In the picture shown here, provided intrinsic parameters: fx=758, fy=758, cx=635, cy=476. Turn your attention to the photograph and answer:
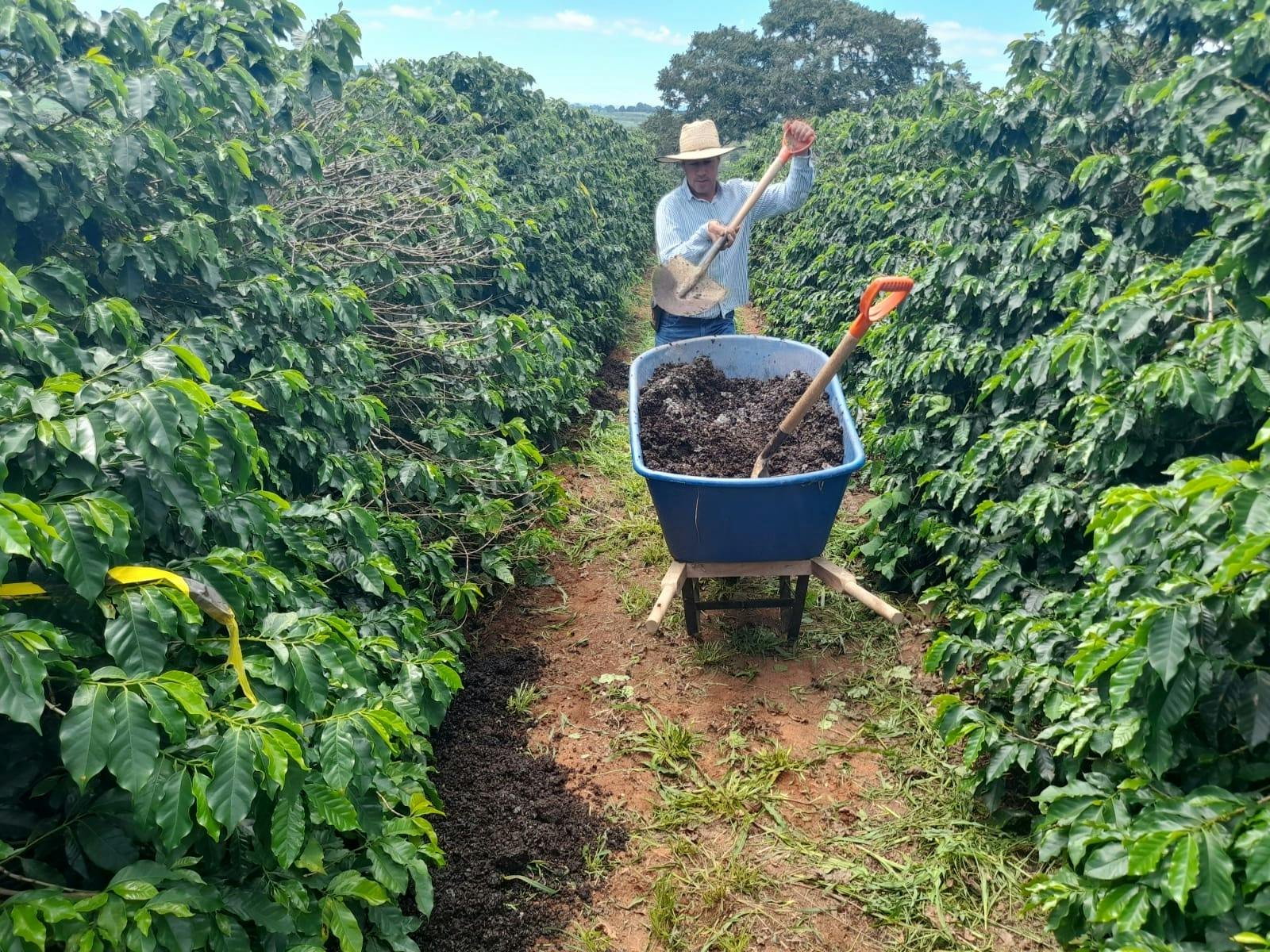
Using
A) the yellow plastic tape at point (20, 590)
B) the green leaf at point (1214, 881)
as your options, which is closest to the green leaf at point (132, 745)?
the yellow plastic tape at point (20, 590)

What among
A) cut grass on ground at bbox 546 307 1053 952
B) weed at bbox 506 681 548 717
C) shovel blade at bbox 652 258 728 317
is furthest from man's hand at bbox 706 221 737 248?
weed at bbox 506 681 548 717

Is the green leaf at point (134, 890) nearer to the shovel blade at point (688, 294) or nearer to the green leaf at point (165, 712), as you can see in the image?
the green leaf at point (165, 712)

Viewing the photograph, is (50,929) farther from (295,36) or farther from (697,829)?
(295,36)

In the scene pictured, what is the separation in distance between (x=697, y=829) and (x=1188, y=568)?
1.71 meters

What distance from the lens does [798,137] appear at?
4.18 metres

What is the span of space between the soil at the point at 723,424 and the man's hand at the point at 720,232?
70 cm

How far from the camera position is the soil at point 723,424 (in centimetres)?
330

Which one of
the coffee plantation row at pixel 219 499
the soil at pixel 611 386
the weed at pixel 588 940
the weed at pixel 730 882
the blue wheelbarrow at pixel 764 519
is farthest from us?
the soil at pixel 611 386

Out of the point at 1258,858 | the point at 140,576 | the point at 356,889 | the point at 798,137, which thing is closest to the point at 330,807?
the point at 356,889

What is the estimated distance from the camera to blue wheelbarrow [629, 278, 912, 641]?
2777mm

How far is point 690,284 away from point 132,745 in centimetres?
363

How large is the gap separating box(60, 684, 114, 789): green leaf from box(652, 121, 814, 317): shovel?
3574mm

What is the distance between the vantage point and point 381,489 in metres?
3.30

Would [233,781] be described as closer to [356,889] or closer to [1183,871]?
[356,889]
